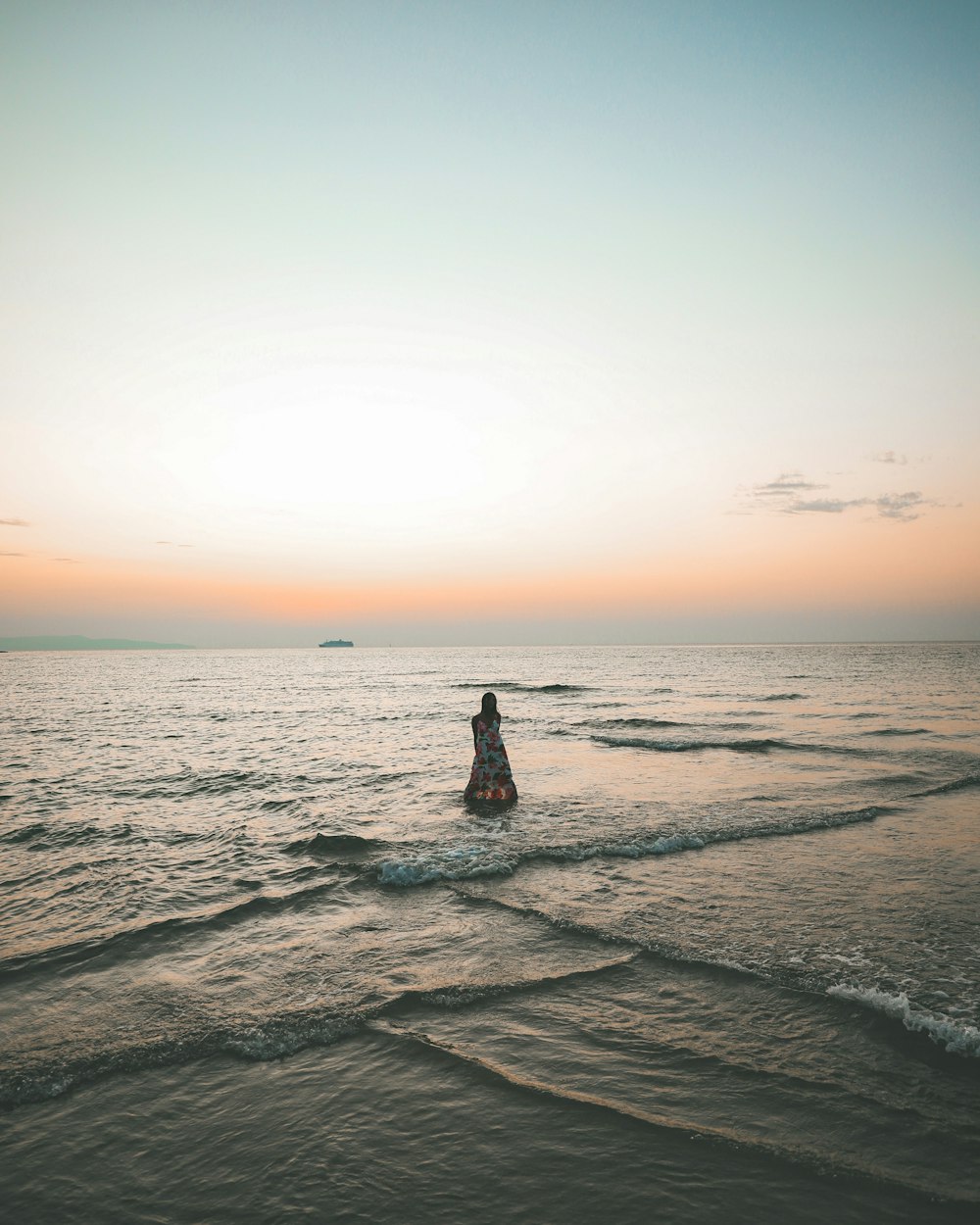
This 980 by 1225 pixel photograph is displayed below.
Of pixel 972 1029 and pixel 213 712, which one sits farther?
pixel 213 712

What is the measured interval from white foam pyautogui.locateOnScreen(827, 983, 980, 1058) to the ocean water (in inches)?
1.1

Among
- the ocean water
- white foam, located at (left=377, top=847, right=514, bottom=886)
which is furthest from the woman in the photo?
white foam, located at (left=377, top=847, right=514, bottom=886)

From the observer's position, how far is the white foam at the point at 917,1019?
5630mm

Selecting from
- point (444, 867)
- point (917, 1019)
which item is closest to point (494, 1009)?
point (917, 1019)

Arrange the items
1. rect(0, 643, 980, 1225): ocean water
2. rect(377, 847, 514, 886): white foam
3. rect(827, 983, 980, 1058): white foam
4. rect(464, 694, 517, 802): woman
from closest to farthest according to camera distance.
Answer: rect(0, 643, 980, 1225): ocean water → rect(827, 983, 980, 1058): white foam → rect(377, 847, 514, 886): white foam → rect(464, 694, 517, 802): woman

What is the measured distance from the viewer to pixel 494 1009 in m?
6.39

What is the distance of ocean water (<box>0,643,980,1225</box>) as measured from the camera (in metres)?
4.26

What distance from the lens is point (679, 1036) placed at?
5809mm

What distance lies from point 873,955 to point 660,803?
27.9 feet

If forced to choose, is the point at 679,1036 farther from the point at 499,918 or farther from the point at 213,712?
the point at 213,712

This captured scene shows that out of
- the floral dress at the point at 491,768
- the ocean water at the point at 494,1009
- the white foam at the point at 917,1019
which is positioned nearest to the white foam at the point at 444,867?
the ocean water at the point at 494,1009

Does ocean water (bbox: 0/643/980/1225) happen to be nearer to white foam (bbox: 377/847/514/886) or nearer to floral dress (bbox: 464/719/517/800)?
white foam (bbox: 377/847/514/886)

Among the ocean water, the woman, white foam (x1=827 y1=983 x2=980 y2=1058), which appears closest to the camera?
the ocean water

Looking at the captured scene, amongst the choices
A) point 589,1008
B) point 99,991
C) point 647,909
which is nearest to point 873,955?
point 647,909
